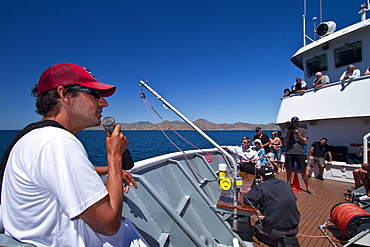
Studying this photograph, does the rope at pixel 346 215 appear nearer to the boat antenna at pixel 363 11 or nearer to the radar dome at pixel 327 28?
the radar dome at pixel 327 28

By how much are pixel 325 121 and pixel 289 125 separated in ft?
11.3

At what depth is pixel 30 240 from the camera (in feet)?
2.84

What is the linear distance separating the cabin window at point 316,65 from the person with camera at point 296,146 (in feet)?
16.3

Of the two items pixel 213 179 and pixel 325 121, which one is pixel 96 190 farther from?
pixel 325 121

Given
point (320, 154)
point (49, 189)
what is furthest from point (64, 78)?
point (320, 154)

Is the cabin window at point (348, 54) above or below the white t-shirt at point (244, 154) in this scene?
above

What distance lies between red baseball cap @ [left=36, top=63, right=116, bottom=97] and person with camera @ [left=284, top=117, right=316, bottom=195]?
5.33 meters

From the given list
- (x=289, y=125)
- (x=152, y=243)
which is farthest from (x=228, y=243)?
(x=289, y=125)

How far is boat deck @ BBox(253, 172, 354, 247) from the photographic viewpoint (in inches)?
128

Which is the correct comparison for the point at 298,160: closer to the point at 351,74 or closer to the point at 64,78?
the point at 351,74

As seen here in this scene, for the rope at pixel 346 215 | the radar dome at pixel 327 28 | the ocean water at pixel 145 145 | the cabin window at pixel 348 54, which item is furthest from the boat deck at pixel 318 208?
the radar dome at pixel 327 28

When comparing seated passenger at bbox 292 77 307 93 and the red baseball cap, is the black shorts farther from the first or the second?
the red baseball cap

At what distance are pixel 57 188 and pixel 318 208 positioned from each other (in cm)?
541

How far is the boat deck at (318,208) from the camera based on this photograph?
10.7 feet
